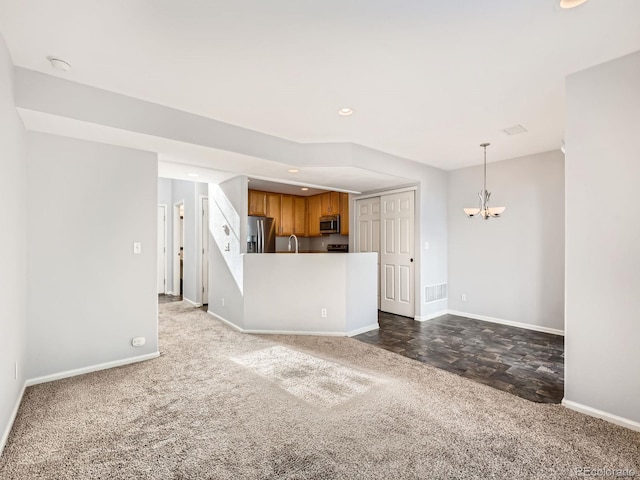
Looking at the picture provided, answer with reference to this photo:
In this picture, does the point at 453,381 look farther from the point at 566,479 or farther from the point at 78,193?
the point at 78,193

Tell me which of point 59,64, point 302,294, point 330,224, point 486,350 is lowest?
point 486,350

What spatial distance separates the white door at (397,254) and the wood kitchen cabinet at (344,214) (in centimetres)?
Result: 99

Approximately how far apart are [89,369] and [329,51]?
3.67 metres

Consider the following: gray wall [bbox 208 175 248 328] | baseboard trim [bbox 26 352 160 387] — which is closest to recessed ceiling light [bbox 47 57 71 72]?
gray wall [bbox 208 175 248 328]

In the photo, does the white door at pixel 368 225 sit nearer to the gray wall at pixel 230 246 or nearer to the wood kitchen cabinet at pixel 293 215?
the wood kitchen cabinet at pixel 293 215

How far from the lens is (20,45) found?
2.04m

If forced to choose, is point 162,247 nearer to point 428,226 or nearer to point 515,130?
point 428,226

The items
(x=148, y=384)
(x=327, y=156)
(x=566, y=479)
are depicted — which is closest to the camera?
(x=566, y=479)

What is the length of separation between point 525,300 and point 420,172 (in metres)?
2.60

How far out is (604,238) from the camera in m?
2.23

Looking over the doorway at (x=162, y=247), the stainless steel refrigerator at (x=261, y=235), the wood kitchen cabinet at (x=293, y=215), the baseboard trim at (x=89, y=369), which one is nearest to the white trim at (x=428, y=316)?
the stainless steel refrigerator at (x=261, y=235)

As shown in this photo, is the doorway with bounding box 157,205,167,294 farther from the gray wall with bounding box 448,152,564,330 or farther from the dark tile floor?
the gray wall with bounding box 448,152,564,330

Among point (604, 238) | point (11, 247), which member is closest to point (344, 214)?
point (604, 238)

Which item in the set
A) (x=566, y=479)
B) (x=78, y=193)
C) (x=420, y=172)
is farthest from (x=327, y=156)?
(x=566, y=479)
